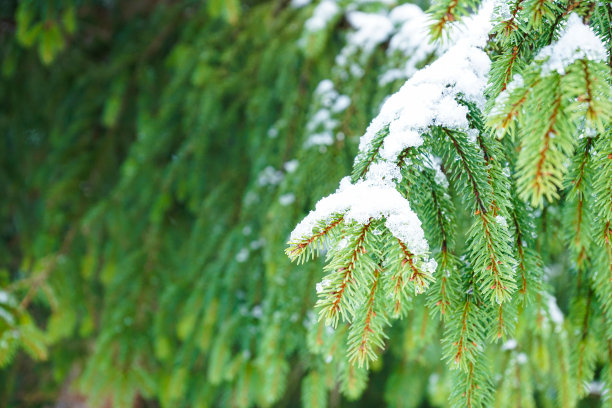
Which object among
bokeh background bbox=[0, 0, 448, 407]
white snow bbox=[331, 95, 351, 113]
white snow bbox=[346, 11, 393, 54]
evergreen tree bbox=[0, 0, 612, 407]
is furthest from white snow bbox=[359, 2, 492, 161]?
white snow bbox=[346, 11, 393, 54]

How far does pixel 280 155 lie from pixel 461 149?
43.6 inches

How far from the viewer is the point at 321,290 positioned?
2.50ft

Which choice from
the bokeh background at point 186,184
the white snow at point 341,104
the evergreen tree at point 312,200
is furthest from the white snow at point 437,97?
the white snow at point 341,104

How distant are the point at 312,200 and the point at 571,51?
0.97 m

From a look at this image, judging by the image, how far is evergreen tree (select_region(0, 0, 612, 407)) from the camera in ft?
2.54

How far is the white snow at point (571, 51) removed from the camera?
69cm

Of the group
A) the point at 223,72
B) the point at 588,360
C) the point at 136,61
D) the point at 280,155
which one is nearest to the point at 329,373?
the point at 588,360

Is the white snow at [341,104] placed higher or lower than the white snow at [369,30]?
lower

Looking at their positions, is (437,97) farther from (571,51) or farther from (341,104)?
(341,104)

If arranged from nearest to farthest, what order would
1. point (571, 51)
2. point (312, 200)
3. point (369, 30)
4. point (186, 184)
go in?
point (571, 51)
point (312, 200)
point (369, 30)
point (186, 184)

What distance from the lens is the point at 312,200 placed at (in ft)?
5.09

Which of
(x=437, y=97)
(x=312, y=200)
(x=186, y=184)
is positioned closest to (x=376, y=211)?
(x=437, y=97)

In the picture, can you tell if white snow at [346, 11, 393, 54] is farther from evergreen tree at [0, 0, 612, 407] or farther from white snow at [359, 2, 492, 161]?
white snow at [359, 2, 492, 161]

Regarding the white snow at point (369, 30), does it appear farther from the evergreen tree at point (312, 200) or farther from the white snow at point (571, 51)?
the white snow at point (571, 51)
